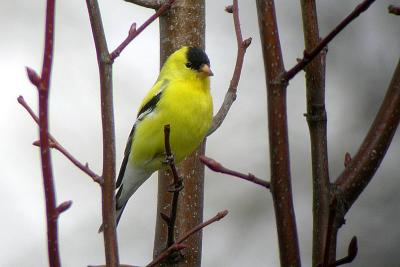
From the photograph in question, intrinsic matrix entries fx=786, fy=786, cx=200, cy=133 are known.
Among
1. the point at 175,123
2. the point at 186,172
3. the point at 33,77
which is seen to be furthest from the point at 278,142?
the point at 175,123

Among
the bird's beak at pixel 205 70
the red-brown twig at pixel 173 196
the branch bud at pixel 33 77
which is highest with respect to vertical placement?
the bird's beak at pixel 205 70

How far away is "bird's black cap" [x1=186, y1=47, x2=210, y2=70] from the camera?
360 cm

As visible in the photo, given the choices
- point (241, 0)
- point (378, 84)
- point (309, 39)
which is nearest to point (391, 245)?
point (378, 84)

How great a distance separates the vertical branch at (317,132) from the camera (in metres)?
1.72

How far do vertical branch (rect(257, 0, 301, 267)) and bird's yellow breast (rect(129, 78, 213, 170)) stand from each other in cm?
181

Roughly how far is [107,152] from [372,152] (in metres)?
0.61

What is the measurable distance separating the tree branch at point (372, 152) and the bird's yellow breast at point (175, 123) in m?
1.67

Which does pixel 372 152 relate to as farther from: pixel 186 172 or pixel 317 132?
pixel 186 172

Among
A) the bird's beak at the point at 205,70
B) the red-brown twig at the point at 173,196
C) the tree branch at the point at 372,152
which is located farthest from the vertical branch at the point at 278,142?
the bird's beak at the point at 205,70

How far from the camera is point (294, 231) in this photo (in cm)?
157

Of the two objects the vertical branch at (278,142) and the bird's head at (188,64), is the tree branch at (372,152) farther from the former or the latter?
the bird's head at (188,64)

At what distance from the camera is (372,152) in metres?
1.81

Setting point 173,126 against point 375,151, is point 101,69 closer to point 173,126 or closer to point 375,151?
point 375,151

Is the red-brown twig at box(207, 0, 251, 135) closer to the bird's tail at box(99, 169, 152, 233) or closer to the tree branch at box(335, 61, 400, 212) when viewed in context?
the bird's tail at box(99, 169, 152, 233)
